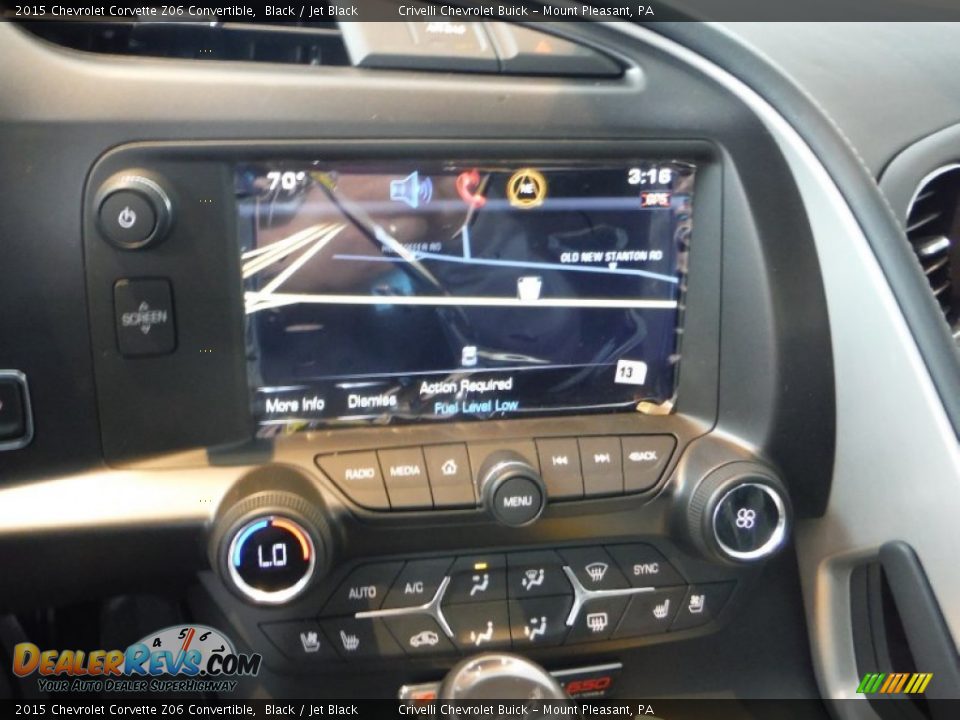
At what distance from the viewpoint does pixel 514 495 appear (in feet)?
2.96

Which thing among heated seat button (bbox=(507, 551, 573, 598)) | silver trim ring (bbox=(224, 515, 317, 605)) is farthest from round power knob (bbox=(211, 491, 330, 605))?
heated seat button (bbox=(507, 551, 573, 598))

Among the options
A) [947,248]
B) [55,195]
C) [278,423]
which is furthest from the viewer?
[947,248]

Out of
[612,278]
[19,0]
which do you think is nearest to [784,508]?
[612,278]

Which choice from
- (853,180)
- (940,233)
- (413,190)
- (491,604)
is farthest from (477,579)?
(940,233)

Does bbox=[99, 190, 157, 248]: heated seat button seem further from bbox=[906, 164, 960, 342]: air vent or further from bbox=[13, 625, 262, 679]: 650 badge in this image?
bbox=[906, 164, 960, 342]: air vent

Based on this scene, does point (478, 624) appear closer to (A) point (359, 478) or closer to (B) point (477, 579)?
(B) point (477, 579)

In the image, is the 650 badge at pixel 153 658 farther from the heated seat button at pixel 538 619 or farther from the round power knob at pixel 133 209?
the round power knob at pixel 133 209

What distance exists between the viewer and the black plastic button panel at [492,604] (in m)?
0.98

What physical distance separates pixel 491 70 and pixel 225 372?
378 millimetres

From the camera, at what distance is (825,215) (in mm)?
969

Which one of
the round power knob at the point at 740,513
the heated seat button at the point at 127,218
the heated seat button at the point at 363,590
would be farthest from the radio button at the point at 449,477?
the heated seat button at the point at 127,218

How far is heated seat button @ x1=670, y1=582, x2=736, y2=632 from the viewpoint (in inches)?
41.2

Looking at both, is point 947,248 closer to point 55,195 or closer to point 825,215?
point 825,215

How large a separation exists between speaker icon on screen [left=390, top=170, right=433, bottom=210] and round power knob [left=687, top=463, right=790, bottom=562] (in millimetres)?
391
